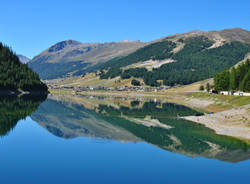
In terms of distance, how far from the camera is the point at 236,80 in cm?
16912

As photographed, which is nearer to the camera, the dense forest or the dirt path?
the dirt path

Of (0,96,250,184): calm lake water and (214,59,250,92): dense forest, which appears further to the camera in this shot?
(214,59,250,92): dense forest

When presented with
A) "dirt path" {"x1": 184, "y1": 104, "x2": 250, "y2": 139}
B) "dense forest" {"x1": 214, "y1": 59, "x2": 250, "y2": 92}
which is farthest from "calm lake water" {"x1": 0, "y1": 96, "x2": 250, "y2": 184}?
"dense forest" {"x1": 214, "y1": 59, "x2": 250, "y2": 92}

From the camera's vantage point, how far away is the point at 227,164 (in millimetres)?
50250

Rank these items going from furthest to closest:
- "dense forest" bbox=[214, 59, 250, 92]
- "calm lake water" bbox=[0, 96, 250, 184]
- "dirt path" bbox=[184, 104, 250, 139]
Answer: "dense forest" bbox=[214, 59, 250, 92]
"dirt path" bbox=[184, 104, 250, 139]
"calm lake water" bbox=[0, 96, 250, 184]

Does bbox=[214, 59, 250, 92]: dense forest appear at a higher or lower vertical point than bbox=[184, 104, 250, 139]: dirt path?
higher

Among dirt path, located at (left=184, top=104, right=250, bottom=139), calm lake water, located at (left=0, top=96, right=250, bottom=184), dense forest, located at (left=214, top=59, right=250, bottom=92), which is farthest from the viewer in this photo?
dense forest, located at (left=214, top=59, right=250, bottom=92)

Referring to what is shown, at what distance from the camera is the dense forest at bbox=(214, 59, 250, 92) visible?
15425 cm

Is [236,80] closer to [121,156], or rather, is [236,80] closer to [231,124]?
[231,124]

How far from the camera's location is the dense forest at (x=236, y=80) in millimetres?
154250

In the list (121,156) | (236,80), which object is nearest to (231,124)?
(121,156)

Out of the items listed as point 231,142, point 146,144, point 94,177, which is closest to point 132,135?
point 146,144

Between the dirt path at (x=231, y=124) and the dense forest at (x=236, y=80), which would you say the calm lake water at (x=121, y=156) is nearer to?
the dirt path at (x=231, y=124)

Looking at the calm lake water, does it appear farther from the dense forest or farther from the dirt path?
the dense forest
